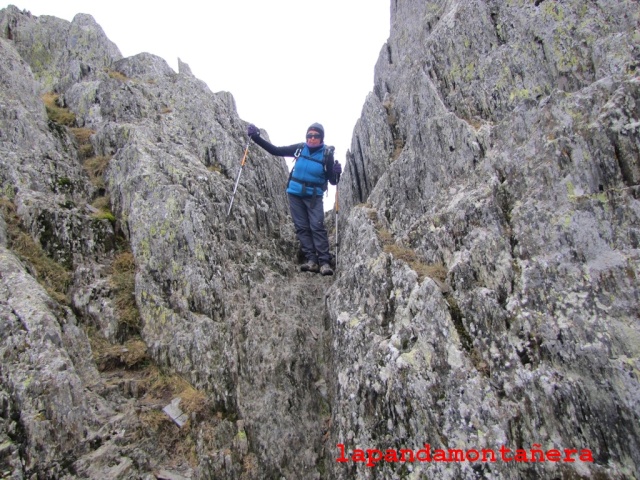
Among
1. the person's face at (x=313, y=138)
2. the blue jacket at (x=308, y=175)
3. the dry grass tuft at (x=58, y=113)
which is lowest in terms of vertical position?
the blue jacket at (x=308, y=175)

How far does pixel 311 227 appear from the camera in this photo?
1559 cm

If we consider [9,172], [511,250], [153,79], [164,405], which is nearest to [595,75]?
[511,250]

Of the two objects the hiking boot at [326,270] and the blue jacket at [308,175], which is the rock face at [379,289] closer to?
the hiking boot at [326,270]

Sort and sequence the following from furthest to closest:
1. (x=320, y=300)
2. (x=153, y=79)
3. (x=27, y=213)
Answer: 1. (x=153, y=79)
2. (x=320, y=300)
3. (x=27, y=213)

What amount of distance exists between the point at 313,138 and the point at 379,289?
732cm

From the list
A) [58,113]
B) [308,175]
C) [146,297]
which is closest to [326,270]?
[308,175]

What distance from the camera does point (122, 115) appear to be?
60.1ft

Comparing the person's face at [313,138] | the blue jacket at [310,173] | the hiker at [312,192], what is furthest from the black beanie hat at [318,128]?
the blue jacket at [310,173]

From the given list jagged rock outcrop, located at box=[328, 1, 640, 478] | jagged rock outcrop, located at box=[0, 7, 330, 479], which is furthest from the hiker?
jagged rock outcrop, located at box=[328, 1, 640, 478]

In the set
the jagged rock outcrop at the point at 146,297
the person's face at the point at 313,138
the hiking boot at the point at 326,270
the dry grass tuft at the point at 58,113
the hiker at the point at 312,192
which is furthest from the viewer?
the dry grass tuft at the point at 58,113

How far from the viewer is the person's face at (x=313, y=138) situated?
52.3 ft

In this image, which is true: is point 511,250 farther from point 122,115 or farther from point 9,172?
point 122,115

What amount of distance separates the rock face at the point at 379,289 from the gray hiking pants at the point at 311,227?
0.91m

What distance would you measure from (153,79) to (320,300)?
1527cm
